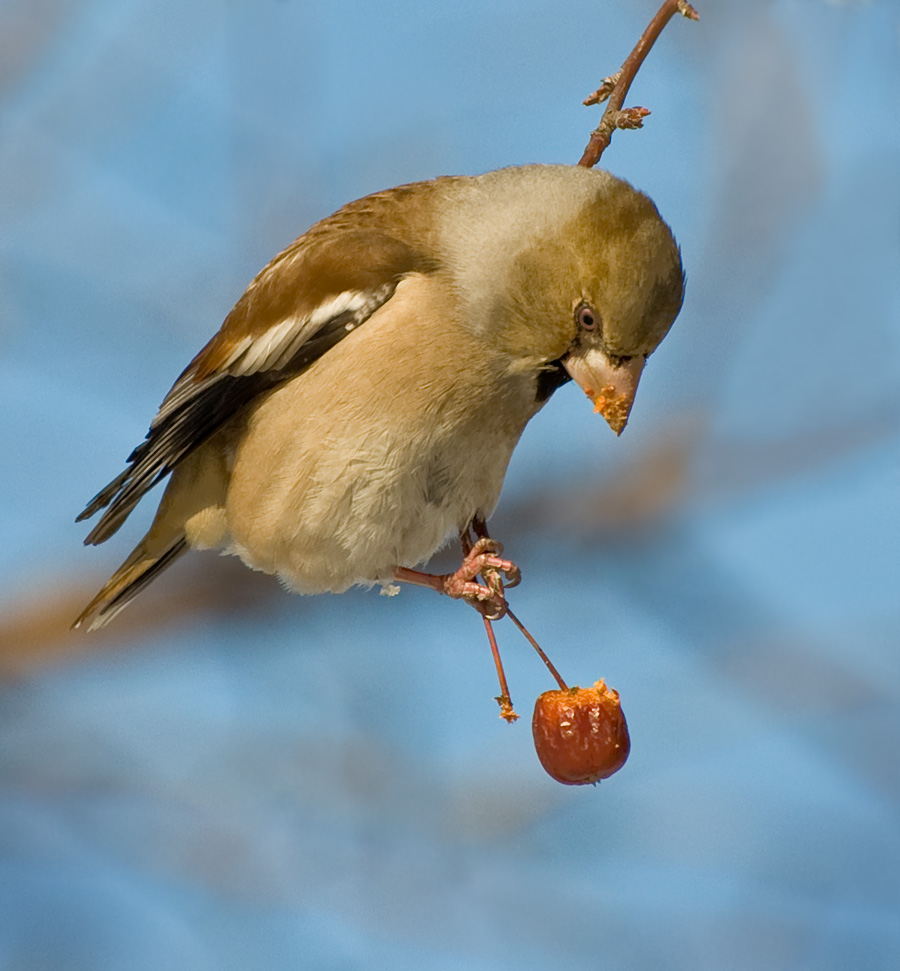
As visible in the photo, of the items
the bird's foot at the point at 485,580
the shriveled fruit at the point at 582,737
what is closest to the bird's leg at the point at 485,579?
the bird's foot at the point at 485,580

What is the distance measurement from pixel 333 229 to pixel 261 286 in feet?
1.00

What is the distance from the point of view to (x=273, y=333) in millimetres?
4141

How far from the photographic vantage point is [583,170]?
3.75m

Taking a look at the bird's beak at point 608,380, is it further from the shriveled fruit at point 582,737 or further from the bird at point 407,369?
the shriveled fruit at point 582,737

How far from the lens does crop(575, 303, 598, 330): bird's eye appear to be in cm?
362

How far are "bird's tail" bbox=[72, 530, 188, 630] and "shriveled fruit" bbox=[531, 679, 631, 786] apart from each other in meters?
1.46

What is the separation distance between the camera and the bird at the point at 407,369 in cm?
363

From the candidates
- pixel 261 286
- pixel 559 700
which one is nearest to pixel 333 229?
pixel 261 286

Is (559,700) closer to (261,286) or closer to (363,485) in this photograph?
(363,485)

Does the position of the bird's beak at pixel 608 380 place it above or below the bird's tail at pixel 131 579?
below

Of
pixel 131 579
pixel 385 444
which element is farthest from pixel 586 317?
pixel 131 579

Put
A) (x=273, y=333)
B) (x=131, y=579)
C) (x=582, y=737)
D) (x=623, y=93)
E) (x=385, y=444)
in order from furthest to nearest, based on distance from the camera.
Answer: (x=131, y=579) < (x=273, y=333) < (x=385, y=444) < (x=582, y=737) < (x=623, y=93)

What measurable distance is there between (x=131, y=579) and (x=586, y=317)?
1722mm

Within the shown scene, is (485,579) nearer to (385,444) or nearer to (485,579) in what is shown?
(485,579)
